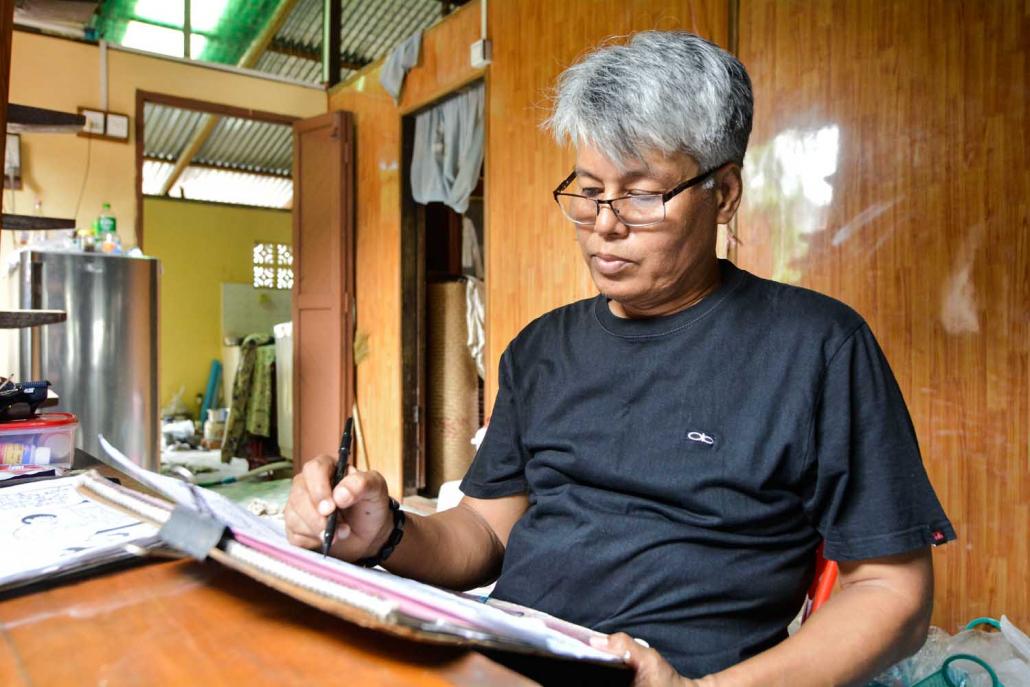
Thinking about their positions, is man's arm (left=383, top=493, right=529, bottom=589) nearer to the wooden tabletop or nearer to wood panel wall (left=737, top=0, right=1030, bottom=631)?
the wooden tabletop

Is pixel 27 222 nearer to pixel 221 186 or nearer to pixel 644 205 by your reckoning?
pixel 644 205

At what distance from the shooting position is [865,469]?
866 millimetres

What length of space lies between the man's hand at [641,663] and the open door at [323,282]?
15.6 feet

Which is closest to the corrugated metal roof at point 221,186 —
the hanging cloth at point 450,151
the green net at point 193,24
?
the green net at point 193,24

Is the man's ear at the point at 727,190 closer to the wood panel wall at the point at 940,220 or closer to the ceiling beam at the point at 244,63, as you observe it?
the wood panel wall at the point at 940,220

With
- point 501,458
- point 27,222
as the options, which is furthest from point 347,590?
point 27,222

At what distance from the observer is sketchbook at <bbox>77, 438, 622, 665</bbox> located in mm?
546

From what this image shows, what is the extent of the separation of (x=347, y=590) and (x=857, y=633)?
58 centimetres

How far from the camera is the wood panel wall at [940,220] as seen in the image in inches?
76.8

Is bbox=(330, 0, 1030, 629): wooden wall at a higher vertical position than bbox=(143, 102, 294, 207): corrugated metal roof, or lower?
lower

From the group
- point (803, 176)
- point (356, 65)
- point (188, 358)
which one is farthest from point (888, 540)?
point (188, 358)

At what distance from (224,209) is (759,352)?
31.0ft

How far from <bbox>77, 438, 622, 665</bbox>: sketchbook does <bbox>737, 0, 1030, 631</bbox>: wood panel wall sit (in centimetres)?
170

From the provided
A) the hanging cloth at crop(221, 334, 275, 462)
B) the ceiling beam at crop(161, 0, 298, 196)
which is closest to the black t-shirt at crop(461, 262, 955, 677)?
the hanging cloth at crop(221, 334, 275, 462)
